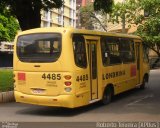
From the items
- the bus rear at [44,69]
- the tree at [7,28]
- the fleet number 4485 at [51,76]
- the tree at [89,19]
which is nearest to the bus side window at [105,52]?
the bus rear at [44,69]

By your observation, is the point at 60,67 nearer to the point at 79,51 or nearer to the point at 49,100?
the point at 79,51

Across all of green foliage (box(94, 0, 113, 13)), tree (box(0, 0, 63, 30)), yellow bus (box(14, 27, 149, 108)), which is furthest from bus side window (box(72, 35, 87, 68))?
green foliage (box(94, 0, 113, 13))

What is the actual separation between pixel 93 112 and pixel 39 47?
268cm

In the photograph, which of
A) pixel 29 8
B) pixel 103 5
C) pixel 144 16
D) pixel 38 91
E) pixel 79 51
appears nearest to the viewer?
pixel 38 91

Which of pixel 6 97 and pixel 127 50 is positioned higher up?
pixel 127 50

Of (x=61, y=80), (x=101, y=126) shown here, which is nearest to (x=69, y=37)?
(x=61, y=80)

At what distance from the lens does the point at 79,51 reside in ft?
45.8

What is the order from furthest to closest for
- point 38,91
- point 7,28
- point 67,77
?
point 7,28 → point 38,91 → point 67,77

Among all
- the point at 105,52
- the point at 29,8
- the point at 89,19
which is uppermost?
the point at 89,19

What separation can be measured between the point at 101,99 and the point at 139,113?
2.03 m

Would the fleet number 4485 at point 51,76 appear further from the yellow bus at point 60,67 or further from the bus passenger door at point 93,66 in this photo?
the bus passenger door at point 93,66

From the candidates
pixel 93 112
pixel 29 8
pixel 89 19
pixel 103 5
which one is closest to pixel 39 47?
pixel 93 112

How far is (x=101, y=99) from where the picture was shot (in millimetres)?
15344

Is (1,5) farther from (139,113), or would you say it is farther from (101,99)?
(139,113)
